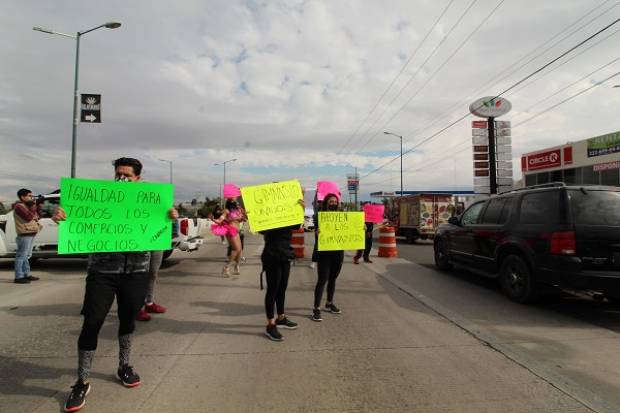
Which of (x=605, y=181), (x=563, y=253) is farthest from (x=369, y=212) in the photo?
(x=605, y=181)

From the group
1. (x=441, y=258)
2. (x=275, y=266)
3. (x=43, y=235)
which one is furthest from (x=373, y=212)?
(x=43, y=235)

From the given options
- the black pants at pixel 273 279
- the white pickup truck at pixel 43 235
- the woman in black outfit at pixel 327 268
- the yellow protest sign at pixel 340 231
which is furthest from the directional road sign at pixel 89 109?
the black pants at pixel 273 279

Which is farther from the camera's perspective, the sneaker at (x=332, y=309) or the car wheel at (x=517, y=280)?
the car wheel at (x=517, y=280)

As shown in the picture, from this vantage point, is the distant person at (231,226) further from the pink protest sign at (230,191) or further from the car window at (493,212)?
the car window at (493,212)

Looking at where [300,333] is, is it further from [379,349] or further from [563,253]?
[563,253]

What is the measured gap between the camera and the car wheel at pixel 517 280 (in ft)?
21.1

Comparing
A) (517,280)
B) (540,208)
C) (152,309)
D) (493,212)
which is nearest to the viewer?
(152,309)

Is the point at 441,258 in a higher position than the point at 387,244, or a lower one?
A: lower

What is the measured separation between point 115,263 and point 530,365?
393cm

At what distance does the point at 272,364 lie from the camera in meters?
4.14

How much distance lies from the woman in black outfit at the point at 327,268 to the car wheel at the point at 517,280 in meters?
2.89

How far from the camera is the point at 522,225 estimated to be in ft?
22.4

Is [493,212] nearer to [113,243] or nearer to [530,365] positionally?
[530,365]

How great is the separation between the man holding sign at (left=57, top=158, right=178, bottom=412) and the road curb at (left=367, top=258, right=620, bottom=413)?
141 inches
